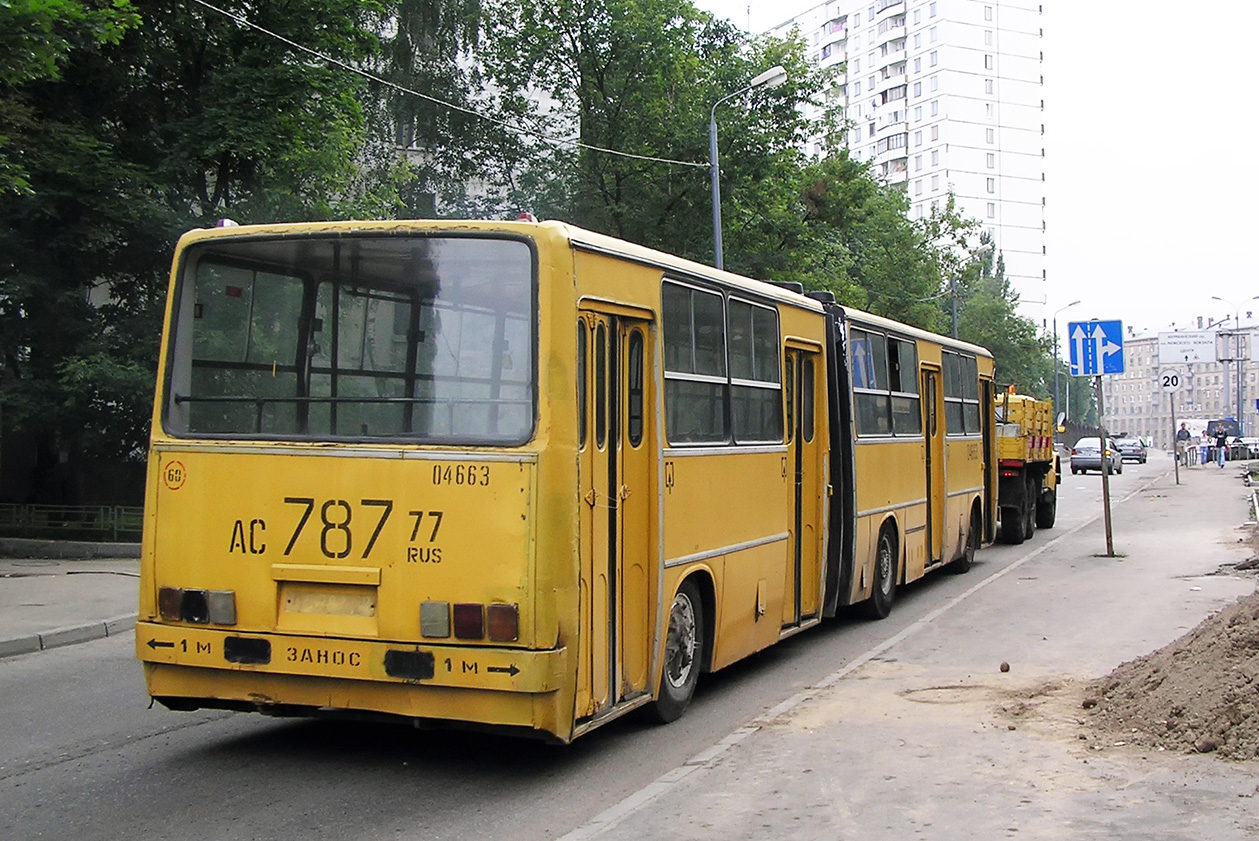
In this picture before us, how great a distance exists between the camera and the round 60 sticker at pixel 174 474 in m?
7.43

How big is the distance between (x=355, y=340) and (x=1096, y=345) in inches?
594

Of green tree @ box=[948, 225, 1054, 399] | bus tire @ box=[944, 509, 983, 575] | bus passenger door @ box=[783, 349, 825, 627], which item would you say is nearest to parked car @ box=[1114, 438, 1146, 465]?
green tree @ box=[948, 225, 1054, 399]

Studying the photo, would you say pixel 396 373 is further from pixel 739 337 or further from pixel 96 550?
pixel 96 550

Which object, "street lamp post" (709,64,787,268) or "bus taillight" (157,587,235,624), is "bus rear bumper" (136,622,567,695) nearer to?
"bus taillight" (157,587,235,624)

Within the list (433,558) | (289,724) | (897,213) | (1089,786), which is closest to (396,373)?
(433,558)

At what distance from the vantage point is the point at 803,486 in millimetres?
11430

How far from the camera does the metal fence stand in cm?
2192

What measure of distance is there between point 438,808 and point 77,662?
20.7ft

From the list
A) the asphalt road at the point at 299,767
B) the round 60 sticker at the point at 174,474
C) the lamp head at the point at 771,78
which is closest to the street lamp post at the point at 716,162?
the lamp head at the point at 771,78

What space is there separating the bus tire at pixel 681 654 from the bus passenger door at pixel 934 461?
7.81 metres

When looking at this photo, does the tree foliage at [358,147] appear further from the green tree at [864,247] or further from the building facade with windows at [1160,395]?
the building facade with windows at [1160,395]

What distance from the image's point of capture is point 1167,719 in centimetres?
760

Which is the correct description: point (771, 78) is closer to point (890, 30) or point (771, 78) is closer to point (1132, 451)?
point (1132, 451)

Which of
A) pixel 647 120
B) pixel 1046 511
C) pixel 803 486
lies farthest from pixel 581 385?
pixel 647 120
